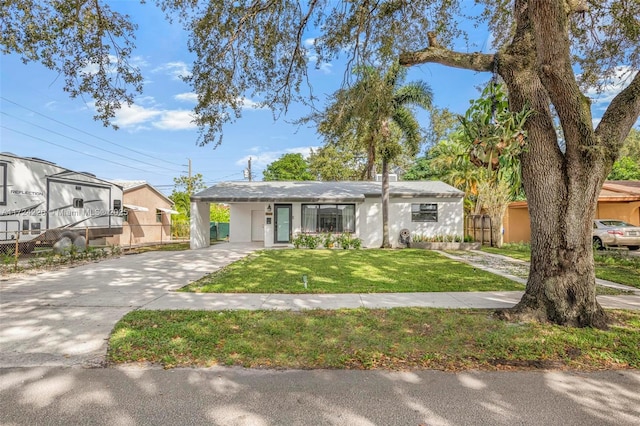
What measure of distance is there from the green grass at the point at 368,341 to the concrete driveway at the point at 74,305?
438mm

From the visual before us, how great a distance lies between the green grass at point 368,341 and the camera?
3496 mm

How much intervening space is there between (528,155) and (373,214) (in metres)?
11.8

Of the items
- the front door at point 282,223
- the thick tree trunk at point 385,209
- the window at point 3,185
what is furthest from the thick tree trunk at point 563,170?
the window at point 3,185

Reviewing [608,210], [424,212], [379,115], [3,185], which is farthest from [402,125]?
[3,185]

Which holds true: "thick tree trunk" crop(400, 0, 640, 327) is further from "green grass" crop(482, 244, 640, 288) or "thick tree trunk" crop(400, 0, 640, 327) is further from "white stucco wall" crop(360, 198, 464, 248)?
"white stucco wall" crop(360, 198, 464, 248)

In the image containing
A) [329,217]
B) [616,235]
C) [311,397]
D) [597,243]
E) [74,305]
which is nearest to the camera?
[311,397]

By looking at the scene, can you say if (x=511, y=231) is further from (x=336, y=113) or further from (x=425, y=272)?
(x=336, y=113)

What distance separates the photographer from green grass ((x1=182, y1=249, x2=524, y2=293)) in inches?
274

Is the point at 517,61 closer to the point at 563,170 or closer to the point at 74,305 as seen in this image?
the point at 563,170

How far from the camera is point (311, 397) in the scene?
284 centimetres

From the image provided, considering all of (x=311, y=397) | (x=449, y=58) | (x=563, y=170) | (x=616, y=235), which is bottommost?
(x=311, y=397)

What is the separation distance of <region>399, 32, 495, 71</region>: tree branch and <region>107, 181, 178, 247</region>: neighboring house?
1774 centimetres

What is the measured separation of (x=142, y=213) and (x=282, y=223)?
11.3 m

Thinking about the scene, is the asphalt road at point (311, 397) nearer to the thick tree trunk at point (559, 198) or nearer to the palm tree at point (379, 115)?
the thick tree trunk at point (559, 198)
